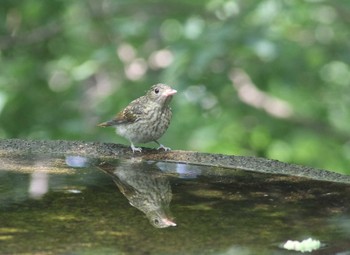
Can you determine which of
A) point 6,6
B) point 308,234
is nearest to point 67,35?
point 6,6

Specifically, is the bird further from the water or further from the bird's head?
the water

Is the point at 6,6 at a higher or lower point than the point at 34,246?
higher

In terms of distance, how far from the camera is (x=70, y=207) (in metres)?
2.96

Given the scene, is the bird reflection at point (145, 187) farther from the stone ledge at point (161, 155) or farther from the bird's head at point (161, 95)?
the bird's head at point (161, 95)

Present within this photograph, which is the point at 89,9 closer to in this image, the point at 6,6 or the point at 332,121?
the point at 6,6

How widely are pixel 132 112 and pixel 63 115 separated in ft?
5.84

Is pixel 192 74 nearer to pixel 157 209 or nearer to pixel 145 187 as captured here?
pixel 145 187

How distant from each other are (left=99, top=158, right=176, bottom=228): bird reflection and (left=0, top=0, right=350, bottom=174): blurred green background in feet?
7.74

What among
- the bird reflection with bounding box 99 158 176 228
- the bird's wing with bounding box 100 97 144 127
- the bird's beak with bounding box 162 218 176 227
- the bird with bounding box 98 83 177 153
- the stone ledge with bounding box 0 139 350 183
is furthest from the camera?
the bird's wing with bounding box 100 97 144 127

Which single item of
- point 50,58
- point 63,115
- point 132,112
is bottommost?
point 132,112

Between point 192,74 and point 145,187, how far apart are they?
3.11m

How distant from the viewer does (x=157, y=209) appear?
114 inches

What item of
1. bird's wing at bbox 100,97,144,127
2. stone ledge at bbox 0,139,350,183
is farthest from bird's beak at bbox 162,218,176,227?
bird's wing at bbox 100,97,144,127

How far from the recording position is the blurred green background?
6488 millimetres
